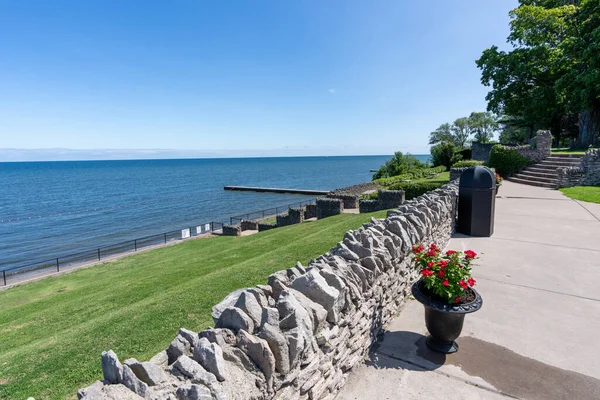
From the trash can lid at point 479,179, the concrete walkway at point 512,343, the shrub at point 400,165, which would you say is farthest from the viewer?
the shrub at point 400,165

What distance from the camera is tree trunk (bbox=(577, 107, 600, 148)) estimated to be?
26.3 m

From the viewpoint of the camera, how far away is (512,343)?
3926mm

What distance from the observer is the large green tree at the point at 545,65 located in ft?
75.8

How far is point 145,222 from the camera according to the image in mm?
32500

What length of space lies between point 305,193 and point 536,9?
3750cm

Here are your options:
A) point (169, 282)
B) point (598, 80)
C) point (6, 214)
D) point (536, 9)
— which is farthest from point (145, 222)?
point (536, 9)

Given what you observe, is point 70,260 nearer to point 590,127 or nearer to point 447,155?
point 447,155

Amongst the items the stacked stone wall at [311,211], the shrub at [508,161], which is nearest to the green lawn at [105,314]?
the stacked stone wall at [311,211]

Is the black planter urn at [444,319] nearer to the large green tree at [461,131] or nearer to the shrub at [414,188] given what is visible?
the shrub at [414,188]

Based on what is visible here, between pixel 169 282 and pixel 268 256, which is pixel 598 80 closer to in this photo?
pixel 268 256

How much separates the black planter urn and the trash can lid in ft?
17.6

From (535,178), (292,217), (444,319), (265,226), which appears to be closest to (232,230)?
(265,226)

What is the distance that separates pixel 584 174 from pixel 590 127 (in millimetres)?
15013

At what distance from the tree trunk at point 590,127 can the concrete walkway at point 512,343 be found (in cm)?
2754
